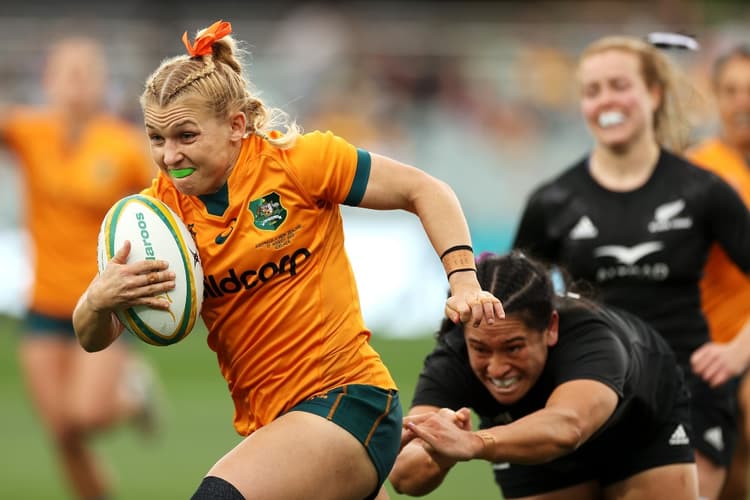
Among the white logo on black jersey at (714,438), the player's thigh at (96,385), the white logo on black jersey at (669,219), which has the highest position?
the white logo on black jersey at (669,219)

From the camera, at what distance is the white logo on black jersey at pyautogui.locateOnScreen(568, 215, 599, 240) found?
6156mm

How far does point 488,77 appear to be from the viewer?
52.8 ft

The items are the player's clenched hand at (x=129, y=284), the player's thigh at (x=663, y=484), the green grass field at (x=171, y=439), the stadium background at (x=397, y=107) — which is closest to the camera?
the player's clenched hand at (x=129, y=284)

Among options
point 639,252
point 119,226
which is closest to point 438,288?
point 639,252

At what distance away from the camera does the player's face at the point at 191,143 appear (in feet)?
14.2

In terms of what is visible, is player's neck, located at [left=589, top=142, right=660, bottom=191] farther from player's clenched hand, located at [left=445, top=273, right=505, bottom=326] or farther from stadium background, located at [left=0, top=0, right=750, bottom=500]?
stadium background, located at [left=0, top=0, right=750, bottom=500]

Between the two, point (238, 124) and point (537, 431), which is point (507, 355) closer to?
point (537, 431)

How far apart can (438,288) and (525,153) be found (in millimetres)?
2512

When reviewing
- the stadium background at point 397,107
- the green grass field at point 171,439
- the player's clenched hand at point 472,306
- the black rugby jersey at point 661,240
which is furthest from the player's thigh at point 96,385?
the player's clenched hand at point 472,306

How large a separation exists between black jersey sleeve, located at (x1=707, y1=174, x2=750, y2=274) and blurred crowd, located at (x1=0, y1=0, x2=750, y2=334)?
7948 millimetres

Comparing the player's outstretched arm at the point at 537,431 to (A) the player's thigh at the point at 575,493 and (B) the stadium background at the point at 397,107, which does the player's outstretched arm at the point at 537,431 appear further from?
(B) the stadium background at the point at 397,107

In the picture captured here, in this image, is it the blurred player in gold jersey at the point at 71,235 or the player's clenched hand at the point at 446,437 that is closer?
the player's clenched hand at the point at 446,437

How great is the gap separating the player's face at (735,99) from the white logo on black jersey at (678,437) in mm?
2504

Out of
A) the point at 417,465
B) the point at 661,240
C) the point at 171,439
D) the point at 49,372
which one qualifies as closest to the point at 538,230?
the point at 661,240
